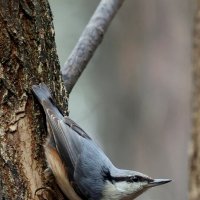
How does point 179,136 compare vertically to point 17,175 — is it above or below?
above

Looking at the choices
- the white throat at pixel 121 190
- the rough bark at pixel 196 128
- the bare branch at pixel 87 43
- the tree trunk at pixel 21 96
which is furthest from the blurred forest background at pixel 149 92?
the tree trunk at pixel 21 96

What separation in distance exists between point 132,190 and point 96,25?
104 centimetres

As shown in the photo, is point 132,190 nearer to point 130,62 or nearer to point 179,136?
point 179,136

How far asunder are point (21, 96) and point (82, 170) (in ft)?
1.84

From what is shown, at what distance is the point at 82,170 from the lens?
136 inches

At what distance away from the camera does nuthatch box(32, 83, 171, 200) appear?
3350 mm

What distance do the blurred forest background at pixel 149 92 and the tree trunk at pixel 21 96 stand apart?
4.99 m

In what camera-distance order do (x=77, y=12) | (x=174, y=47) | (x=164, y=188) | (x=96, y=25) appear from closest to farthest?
(x=96, y=25) → (x=164, y=188) → (x=174, y=47) → (x=77, y=12)

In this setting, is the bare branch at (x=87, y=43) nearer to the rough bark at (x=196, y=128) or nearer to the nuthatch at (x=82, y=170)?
the nuthatch at (x=82, y=170)

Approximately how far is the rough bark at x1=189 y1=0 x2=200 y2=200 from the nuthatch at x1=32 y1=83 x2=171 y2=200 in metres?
0.81

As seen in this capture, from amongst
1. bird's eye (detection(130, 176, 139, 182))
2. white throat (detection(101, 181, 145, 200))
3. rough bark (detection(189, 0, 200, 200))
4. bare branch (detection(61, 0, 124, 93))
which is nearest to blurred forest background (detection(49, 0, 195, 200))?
rough bark (detection(189, 0, 200, 200))

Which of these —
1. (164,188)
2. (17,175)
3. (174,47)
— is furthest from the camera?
(174,47)

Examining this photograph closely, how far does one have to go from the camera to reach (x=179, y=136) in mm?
8812

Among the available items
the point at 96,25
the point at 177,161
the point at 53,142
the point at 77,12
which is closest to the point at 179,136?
the point at 177,161
